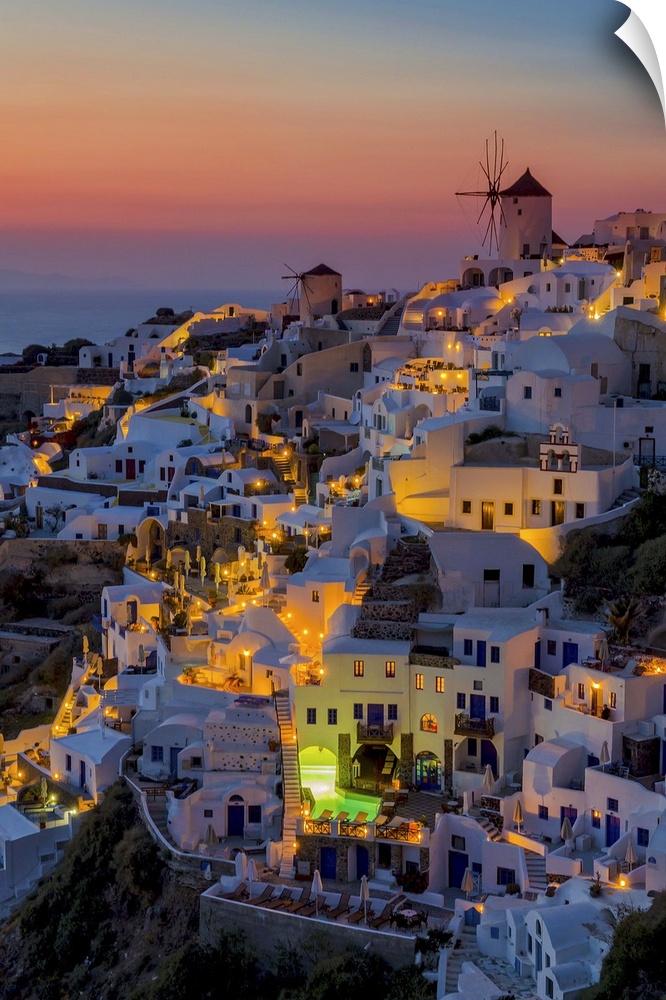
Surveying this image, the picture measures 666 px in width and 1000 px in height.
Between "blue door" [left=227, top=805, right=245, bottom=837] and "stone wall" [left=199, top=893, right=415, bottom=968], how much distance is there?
1.32 meters

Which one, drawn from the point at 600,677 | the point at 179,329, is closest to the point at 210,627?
the point at 600,677

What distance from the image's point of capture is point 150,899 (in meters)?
15.2

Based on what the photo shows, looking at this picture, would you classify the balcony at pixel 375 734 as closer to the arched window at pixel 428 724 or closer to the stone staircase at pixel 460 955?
the arched window at pixel 428 724

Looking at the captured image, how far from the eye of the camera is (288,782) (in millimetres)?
15422

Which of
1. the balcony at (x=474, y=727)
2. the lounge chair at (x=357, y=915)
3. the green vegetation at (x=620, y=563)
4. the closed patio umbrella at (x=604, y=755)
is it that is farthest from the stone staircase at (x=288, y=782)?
the green vegetation at (x=620, y=563)

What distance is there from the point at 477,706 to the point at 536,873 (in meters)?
2.27

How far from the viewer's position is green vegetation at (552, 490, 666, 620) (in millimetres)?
16062

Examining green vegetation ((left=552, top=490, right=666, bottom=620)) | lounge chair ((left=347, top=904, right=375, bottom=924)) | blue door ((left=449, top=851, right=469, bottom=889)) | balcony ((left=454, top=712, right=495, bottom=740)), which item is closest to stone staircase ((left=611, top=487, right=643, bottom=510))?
green vegetation ((left=552, top=490, right=666, bottom=620))

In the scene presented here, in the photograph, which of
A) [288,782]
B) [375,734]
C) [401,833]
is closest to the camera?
[401,833]

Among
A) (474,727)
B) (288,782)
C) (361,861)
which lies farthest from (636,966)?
(288,782)

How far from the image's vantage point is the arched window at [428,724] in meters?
15.7

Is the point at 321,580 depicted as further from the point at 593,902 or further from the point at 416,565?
the point at 593,902

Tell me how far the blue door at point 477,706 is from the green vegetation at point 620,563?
1.56 metres

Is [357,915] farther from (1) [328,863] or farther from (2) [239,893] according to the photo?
(2) [239,893]
